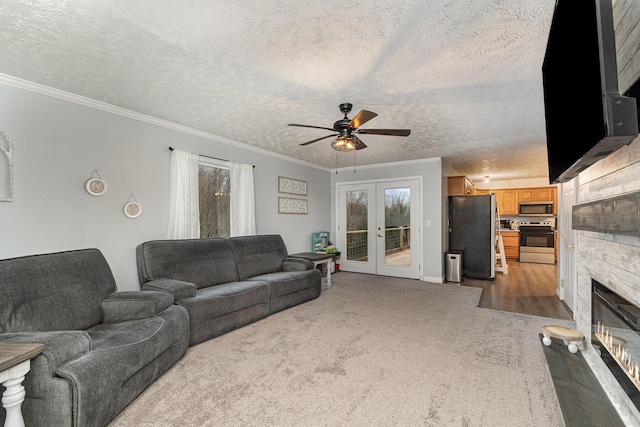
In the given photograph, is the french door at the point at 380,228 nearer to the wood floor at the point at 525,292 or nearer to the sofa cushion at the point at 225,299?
the wood floor at the point at 525,292

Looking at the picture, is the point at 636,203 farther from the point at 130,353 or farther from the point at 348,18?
the point at 130,353

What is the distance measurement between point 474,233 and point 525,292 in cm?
158

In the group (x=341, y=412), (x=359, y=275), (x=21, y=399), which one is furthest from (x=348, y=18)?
(x=359, y=275)

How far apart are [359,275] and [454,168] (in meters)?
3.34

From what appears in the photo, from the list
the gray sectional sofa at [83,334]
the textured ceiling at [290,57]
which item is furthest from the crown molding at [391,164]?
the gray sectional sofa at [83,334]

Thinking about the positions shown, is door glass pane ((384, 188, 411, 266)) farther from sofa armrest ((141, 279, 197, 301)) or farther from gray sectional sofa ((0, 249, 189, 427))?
gray sectional sofa ((0, 249, 189, 427))

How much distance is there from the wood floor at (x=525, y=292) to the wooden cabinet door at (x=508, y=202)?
201cm

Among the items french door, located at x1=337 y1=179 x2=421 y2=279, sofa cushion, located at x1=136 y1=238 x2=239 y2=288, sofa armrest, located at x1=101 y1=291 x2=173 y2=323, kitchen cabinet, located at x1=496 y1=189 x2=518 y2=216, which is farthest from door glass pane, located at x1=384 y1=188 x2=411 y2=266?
sofa armrest, located at x1=101 y1=291 x2=173 y2=323

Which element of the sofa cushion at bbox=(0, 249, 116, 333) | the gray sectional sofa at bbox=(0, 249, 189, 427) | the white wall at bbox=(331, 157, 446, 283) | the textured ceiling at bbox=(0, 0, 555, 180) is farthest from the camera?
the white wall at bbox=(331, 157, 446, 283)

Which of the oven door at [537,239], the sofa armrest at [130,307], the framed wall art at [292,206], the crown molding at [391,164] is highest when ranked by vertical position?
the crown molding at [391,164]

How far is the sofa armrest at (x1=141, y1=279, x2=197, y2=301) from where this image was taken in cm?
284

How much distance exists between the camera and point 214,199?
4.37 metres

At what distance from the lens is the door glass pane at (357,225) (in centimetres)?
657

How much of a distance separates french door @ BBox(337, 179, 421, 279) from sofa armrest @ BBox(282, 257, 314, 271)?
2.21 meters
